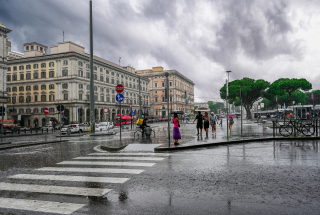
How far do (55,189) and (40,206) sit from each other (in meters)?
0.95

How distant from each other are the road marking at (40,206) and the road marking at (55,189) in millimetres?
524

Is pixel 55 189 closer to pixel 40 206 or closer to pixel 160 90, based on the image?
pixel 40 206

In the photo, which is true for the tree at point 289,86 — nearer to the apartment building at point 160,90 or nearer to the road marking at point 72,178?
the apartment building at point 160,90

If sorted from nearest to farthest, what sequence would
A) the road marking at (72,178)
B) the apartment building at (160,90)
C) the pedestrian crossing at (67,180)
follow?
the pedestrian crossing at (67,180), the road marking at (72,178), the apartment building at (160,90)

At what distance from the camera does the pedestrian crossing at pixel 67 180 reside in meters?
4.19

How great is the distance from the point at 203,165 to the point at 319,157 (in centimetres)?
415

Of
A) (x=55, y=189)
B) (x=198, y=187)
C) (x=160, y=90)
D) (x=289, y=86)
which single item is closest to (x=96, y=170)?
(x=55, y=189)

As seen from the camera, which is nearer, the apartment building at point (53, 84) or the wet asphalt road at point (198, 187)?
the wet asphalt road at point (198, 187)

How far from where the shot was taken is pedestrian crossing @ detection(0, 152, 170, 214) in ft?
13.7

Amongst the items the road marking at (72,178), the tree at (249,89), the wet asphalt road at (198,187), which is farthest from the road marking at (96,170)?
the tree at (249,89)

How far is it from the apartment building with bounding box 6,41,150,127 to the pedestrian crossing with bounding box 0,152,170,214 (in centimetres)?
4760

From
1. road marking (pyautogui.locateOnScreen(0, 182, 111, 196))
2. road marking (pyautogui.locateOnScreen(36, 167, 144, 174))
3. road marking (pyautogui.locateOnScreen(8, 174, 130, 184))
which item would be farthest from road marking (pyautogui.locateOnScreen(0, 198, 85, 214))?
road marking (pyautogui.locateOnScreen(36, 167, 144, 174))

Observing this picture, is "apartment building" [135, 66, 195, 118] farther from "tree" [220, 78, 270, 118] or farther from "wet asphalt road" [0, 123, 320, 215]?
"wet asphalt road" [0, 123, 320, 215]

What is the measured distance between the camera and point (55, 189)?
5.10m
